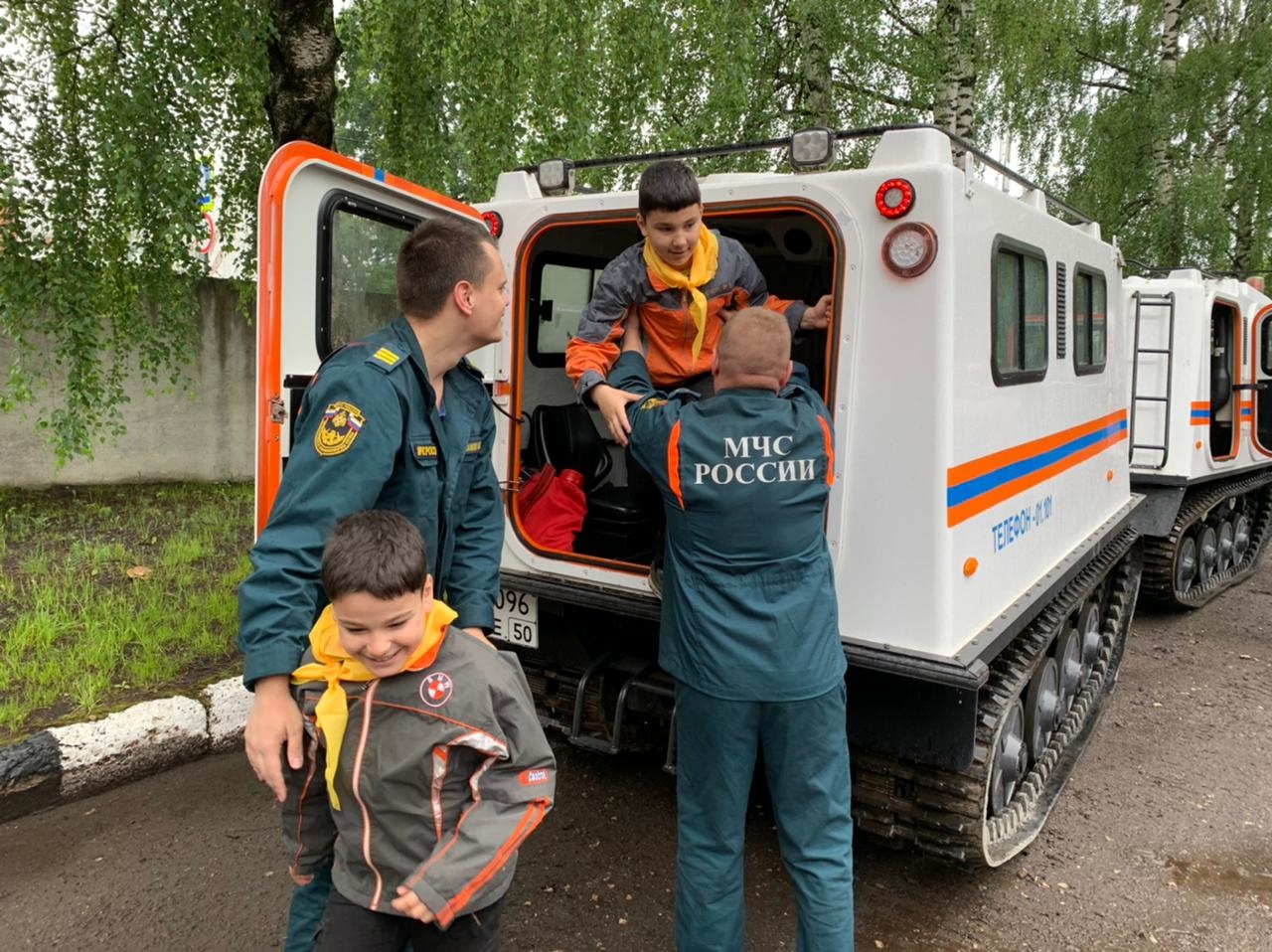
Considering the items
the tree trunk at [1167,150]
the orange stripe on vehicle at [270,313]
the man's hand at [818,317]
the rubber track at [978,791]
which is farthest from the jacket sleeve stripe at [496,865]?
the tree trunk at [1167,150]

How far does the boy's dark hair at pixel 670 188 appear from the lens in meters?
2.73

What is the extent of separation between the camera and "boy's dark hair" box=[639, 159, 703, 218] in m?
2.73

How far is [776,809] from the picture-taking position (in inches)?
97.4

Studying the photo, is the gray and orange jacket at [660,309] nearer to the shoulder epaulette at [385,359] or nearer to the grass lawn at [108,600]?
the shoulder epaulette at [385,359]

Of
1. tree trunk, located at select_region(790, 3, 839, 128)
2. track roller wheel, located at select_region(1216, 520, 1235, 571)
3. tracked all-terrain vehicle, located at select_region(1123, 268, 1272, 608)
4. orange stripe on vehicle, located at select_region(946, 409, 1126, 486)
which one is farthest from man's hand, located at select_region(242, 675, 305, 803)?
tree trunk, located at select_region(790, 3, 839, 128)

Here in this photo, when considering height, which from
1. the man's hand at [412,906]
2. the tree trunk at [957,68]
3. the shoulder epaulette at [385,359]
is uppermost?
the tree trunk at [957,68]

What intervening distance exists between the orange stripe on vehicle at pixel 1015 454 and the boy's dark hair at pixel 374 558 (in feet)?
5.31

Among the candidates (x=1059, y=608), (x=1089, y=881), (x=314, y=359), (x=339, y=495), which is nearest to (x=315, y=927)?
(x=339, y=495)

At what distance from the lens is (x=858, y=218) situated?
109 inches

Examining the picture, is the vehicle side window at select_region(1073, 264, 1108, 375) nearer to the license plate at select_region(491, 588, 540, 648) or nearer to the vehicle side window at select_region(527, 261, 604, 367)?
the vehicle side window at select_region(527, 261, 604, 367)

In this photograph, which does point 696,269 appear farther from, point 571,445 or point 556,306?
point 556,306

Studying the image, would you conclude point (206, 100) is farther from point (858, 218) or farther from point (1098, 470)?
point (1098, 470)

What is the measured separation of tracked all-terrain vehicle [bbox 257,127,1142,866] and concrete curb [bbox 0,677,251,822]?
1323mm

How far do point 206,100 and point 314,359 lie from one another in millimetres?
3419
